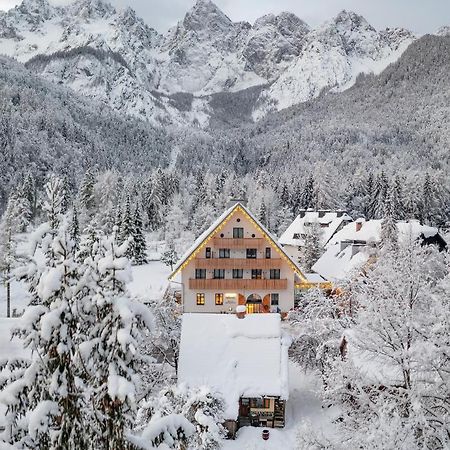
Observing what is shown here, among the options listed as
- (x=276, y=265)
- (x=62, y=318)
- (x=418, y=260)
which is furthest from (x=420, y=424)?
(x=276, y=265)

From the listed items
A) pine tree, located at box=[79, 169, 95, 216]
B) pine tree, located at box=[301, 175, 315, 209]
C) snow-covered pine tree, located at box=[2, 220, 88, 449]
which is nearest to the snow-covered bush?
snow-covered pine tree, located at box=[2, 220, 88, 449]

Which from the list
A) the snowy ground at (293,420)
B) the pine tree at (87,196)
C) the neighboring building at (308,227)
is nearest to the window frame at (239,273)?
the snowy ground at (293,420)

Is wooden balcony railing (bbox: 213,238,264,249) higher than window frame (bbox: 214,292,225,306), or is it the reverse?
wooden balcony railing (bbox: 213,238,264,249)

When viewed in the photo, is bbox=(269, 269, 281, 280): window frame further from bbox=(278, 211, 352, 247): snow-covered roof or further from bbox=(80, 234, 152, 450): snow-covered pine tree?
bbox=(80, 234, 152, 450): snow-covered pine tree

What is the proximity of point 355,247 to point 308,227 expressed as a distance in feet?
69.2

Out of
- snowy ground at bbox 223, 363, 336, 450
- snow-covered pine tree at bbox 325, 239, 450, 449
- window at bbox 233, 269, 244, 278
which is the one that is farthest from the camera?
window at bbox 233, 269, 244, 278

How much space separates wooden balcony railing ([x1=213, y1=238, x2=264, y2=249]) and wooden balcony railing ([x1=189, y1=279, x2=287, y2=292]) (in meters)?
3.09

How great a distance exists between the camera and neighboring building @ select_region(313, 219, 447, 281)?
156 feet

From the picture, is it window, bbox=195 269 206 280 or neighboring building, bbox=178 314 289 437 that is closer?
neighboring building, bbox=178 314 289 437

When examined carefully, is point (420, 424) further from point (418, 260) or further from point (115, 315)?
point (115, 315)

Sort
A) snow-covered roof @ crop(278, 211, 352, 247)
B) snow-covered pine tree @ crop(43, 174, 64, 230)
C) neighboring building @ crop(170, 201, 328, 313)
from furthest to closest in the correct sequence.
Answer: snow-covered roof @ crop(278, 211, 352, 247) → neighboring building @ crop(170, 201, 328, 313) → snow-covered pine tree @ crop(43, 174, 64, 230)

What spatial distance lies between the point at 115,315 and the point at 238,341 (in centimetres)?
2473

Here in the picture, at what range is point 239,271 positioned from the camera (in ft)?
157

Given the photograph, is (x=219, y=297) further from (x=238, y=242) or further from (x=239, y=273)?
(x=238, y=242)
